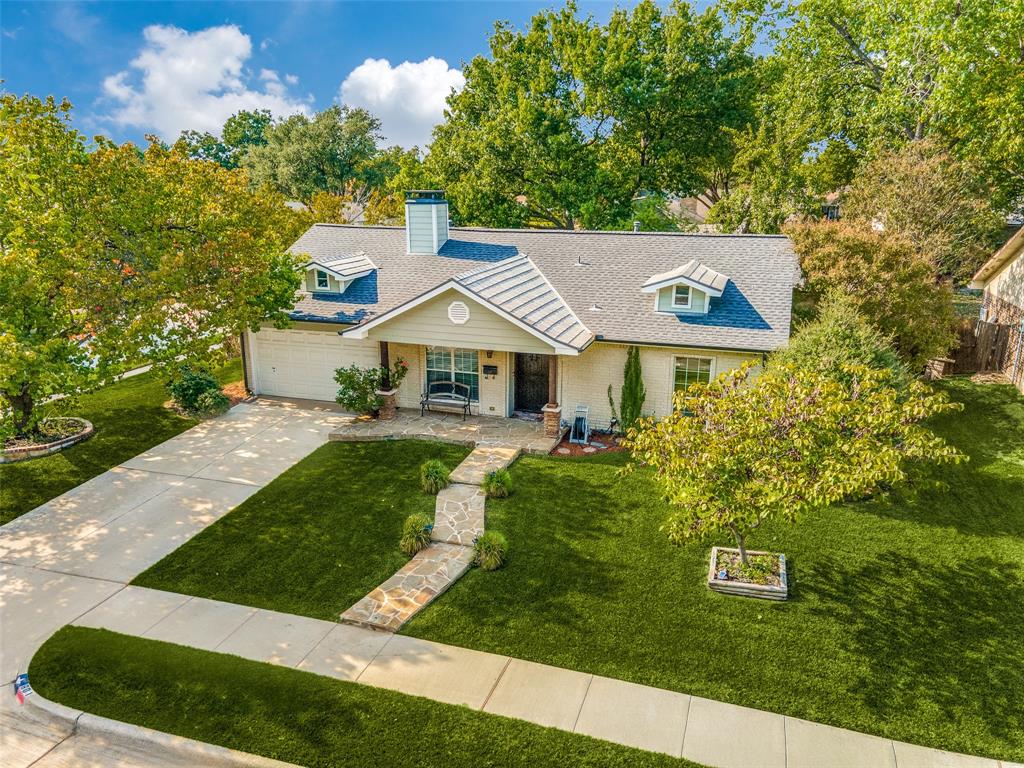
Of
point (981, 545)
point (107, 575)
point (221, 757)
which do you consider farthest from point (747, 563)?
point (107, 575)

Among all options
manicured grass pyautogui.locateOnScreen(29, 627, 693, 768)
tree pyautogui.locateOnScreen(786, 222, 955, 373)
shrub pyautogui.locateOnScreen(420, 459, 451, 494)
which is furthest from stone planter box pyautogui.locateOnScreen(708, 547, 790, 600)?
tree pyautogui.locateOnScreen(786, 222, 955, 373)

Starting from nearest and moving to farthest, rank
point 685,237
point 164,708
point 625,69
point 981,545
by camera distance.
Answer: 1. point 164,708
2. point 981,545
3. point 685,237
4. point 625,69

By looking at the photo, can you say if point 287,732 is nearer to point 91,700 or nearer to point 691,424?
point 91,700

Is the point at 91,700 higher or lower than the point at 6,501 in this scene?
lower

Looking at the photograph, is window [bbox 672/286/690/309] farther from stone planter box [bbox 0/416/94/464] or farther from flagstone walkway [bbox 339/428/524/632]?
stone planter box [bbox 0/416/94/464]

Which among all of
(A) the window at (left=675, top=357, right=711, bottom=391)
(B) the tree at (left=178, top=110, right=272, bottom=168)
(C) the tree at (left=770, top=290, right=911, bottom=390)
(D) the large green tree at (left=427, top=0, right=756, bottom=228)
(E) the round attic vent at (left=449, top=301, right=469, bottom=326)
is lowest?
(A) the window at (left=675, top=357, right=711, bottom=391)

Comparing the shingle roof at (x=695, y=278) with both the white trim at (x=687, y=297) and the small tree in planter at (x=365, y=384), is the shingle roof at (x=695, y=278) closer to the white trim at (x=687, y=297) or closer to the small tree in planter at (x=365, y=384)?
the white trim at (x=687, y=297)
